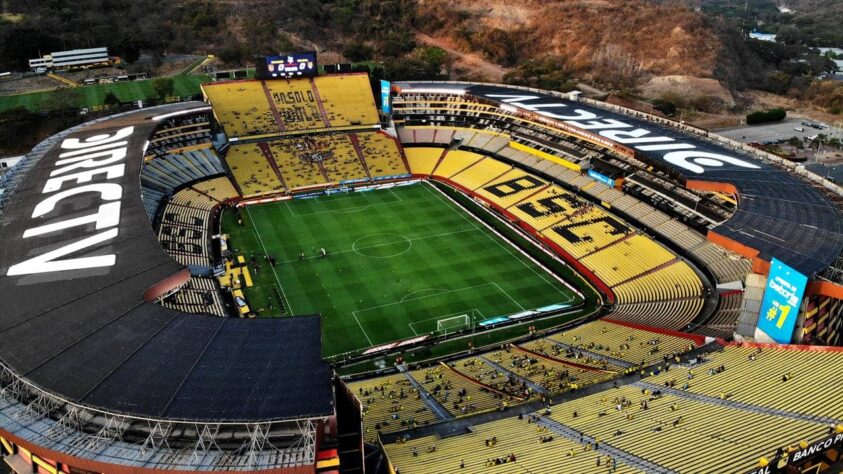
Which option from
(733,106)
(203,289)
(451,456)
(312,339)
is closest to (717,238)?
(451,456)

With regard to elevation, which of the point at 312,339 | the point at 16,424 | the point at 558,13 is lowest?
the point at 16,424

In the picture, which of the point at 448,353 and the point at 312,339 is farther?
the point at 448,353

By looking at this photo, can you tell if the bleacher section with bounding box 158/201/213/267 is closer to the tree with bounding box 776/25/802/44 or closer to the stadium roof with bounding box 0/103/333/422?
the stadium roof with bounding box 0/103/333/422

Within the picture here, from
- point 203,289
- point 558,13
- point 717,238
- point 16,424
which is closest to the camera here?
point 16,424

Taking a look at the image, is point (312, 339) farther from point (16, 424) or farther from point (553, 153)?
point (553, 153)

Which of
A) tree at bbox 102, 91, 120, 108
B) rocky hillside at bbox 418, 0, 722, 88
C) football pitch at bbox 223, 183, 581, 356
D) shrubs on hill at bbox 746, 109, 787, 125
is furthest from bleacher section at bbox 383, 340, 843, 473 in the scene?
rocky hillside at bbox 418, 0, 722, 88
